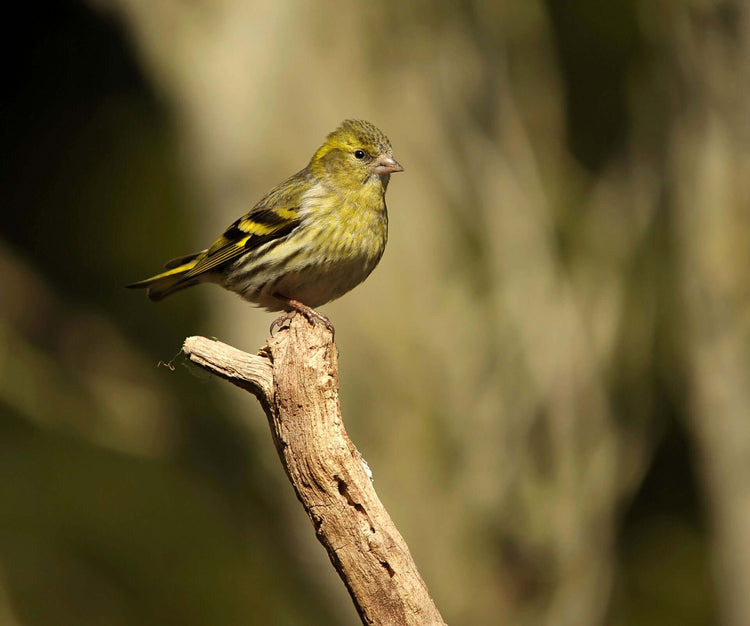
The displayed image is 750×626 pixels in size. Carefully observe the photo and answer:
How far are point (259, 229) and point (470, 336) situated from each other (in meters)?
5.71

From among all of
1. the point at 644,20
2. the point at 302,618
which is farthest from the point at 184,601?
the point at 644,20

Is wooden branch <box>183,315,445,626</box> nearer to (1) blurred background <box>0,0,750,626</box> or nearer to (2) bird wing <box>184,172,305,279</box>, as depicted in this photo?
(2) bird wing <box>184,172,305,279</box>

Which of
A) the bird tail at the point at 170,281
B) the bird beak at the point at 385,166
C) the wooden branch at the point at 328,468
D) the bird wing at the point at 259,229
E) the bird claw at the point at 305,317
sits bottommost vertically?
the wooden branch at the point at 328,468

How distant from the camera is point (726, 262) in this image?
9836 mm

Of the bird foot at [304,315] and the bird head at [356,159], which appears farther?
the bird head at [356,159]

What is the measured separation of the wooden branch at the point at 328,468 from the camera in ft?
11.8

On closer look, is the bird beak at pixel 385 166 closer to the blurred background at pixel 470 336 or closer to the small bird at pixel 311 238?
the small bird at pixel 311 238

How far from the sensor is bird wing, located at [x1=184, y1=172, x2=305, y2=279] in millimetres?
5480

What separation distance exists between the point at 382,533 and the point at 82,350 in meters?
8.99

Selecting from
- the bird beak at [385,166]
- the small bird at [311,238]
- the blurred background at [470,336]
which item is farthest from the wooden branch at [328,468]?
the blurred background at [470,336]

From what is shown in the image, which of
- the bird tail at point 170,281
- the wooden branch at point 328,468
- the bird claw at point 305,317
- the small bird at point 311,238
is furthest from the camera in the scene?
the bird tail at point 170,281

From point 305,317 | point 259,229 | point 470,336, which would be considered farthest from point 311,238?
point 470,336

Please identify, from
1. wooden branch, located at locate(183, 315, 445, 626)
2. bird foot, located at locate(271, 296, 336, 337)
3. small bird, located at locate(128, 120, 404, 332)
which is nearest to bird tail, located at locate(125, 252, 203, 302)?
small bird, located at locate(128, 120, 404, 332)

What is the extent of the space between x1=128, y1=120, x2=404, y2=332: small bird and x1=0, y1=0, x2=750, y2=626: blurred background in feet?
14.2
